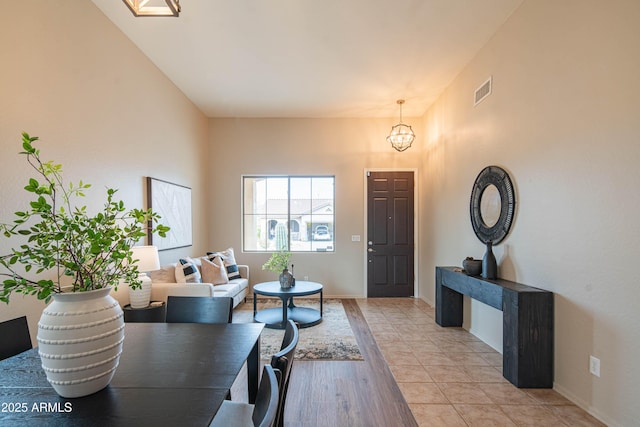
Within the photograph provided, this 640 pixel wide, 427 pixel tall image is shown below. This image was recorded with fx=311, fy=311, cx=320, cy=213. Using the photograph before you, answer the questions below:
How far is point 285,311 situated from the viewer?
420cm

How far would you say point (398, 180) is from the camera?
19.3ft

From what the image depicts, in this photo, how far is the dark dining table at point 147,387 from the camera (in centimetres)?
99

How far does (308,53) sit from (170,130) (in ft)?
7.38

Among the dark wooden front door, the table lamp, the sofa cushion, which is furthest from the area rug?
the table lamp

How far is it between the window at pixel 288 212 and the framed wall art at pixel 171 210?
1.23m

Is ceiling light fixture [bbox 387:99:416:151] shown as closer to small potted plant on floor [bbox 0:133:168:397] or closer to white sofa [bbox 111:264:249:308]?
white sofa [bbox 111:264:249:308]

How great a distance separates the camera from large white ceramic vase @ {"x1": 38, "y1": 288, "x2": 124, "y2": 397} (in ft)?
3.54

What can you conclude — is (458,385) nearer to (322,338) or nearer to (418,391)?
(418,391)

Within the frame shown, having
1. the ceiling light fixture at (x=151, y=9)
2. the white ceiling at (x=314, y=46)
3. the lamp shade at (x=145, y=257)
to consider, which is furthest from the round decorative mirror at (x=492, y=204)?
the lamp shade at (x=145, y=257)

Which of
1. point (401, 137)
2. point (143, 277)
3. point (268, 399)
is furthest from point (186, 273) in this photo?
point (401, 137)

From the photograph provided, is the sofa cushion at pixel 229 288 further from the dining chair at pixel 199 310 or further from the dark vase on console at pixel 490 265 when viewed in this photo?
the dark vase on console at pixel 490 265

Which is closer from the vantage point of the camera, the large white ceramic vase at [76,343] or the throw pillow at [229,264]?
the large white ceramic vase at [76,343]

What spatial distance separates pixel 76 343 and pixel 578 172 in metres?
3.15

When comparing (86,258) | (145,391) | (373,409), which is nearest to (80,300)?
(86,258)
